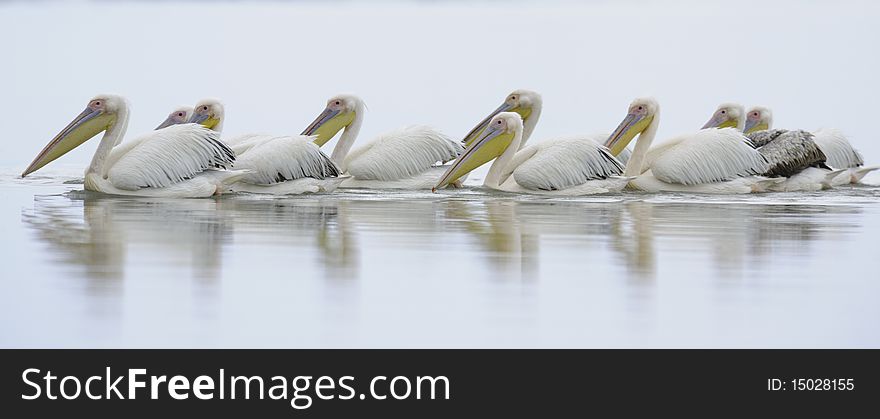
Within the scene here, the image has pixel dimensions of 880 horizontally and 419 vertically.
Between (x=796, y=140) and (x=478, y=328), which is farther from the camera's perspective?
(x=796, y=140)

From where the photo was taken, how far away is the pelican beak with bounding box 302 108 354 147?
11.0 m

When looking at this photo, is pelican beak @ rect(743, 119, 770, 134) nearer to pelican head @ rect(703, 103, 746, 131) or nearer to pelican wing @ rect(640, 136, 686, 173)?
pelican head @ rect(703, 103, 746, 131)

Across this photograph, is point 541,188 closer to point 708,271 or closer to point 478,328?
point 708,271

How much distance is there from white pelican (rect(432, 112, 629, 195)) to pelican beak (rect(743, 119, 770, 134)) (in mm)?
2998

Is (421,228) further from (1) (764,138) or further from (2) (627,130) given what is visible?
(1) (764,138)

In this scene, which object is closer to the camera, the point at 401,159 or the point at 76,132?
the point at 76,132

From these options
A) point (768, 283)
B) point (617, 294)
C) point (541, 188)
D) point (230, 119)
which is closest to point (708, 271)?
point (768, 283)

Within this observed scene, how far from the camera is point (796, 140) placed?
1064 cm

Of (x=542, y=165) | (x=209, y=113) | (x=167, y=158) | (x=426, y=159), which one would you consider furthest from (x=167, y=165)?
(x=542, y=165)

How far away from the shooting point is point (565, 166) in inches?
379

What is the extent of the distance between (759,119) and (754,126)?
0.09 m

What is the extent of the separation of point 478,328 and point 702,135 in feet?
19.5

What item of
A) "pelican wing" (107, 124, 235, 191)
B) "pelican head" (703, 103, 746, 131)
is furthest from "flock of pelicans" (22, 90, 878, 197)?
"pelican head" (703, 103, 746, 131)

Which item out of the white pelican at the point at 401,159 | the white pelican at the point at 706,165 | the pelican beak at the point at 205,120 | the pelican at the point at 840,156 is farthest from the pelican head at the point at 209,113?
the pelican at the point at 840,156
